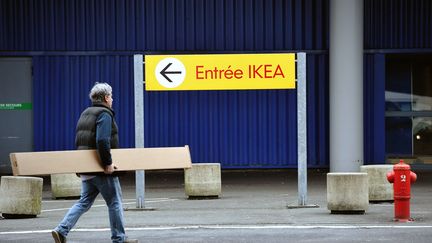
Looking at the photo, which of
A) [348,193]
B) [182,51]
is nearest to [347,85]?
[182,51]

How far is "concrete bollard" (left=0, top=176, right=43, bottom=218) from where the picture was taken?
14.1m

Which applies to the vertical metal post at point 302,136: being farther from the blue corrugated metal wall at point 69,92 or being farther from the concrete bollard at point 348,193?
the blue corrugated metal wall at point 69,92

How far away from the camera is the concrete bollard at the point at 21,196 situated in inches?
556

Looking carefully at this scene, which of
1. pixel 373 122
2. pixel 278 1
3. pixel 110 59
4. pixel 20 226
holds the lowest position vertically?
pixel 20 226

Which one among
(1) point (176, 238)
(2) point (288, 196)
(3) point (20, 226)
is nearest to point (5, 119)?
(2) point (288, 196)

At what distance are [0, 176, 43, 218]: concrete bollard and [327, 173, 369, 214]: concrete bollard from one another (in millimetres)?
4601

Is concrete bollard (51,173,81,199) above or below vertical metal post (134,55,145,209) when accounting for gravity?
below

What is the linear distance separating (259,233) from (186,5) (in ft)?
44.3

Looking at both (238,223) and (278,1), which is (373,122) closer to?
(278,1)

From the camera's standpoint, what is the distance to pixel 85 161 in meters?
10.2

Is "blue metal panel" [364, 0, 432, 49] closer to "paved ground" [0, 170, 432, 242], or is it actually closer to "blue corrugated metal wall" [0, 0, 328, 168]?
"blue corrugated metal wall" [0, 0, 328, 168]

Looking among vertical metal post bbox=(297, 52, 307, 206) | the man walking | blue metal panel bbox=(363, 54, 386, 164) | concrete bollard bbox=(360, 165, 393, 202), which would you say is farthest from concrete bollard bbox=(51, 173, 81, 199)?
blue metal panel bbox=(363, 54, 386, 164)

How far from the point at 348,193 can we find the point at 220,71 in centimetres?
308

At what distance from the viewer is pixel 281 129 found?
2461 cm
